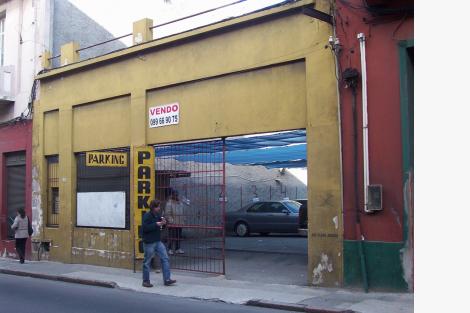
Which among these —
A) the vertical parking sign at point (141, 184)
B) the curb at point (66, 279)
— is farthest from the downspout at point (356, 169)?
the vertical parking sign at point (141, 184)

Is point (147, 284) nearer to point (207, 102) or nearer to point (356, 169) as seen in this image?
point (207, 102)

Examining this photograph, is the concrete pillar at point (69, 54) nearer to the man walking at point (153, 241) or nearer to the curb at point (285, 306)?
the man walking at point (153, 241)

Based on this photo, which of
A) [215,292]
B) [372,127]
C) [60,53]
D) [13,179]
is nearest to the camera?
[372,127]

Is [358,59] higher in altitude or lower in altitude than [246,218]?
higher

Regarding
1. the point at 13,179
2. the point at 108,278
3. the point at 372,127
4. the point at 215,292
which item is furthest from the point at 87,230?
the point at 372,127

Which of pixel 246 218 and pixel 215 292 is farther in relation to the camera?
pixel 246 218

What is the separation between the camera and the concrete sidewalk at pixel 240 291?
8766mm

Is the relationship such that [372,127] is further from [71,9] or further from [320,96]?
[71,9]

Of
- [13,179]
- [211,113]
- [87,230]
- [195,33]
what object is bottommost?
[87,230]

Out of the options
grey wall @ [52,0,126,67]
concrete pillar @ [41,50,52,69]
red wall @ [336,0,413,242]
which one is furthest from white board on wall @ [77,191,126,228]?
red wall @ [336,0,413,242]

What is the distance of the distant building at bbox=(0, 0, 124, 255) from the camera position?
17.2 metres

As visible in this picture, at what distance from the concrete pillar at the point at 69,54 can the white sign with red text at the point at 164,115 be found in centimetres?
374

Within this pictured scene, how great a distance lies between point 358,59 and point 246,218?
12828 mm

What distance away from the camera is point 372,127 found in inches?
387
